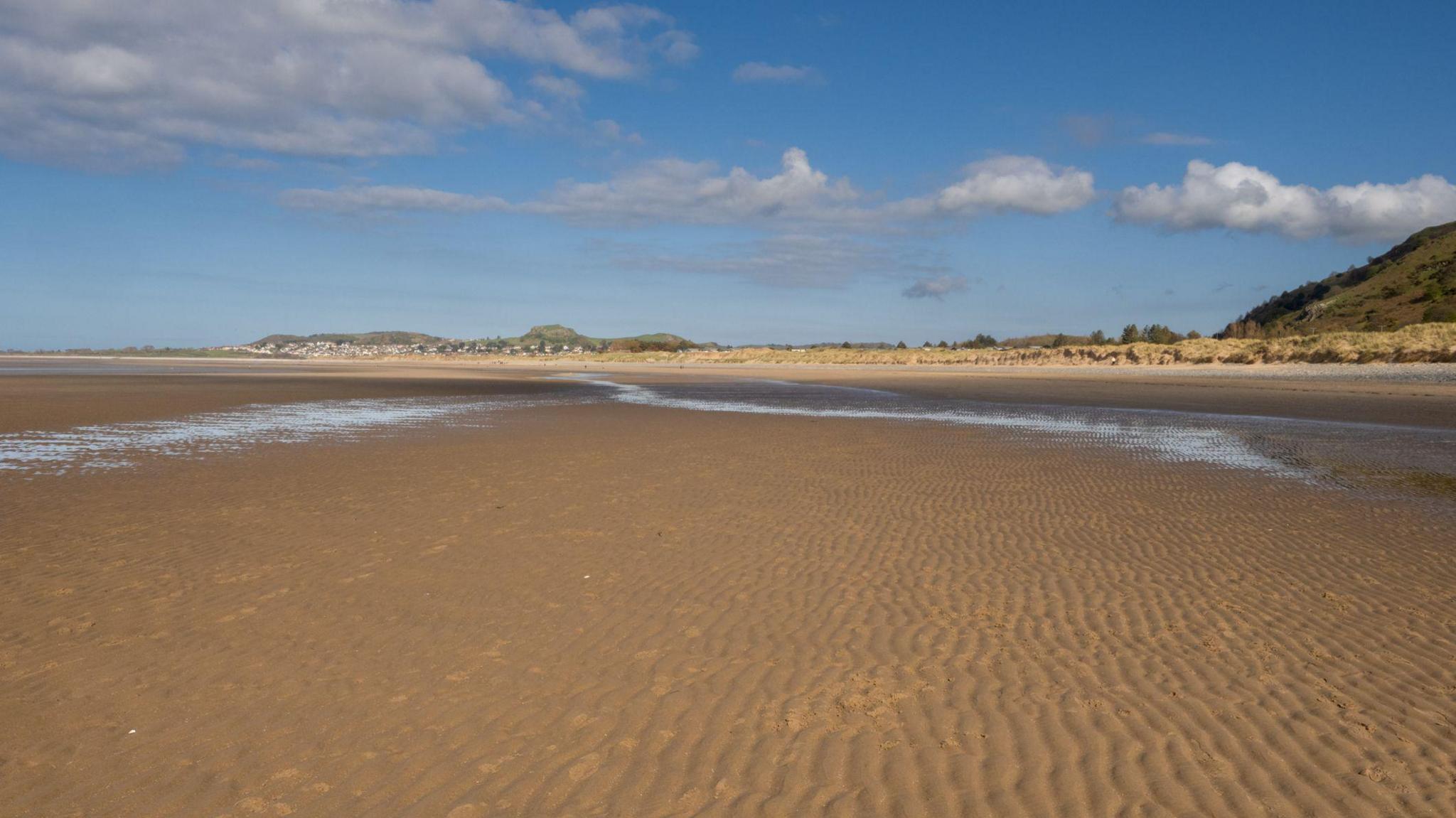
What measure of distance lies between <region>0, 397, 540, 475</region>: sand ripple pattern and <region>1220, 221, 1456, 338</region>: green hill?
67750 mm

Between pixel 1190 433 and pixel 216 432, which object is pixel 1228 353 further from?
pixel 216 432

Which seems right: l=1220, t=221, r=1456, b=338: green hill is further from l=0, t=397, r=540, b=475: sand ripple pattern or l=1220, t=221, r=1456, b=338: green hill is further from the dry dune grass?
l=0, t=397, r=540, b=475: sand ripple pattern

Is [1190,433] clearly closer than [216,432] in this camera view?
No

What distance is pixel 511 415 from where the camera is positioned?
1021 inches

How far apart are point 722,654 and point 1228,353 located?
209 ft

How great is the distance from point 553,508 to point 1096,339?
81080 mm

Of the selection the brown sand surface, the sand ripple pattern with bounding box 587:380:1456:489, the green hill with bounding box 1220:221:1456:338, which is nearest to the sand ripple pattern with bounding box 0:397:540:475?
the brown sand surface

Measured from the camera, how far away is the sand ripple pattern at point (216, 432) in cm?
1519

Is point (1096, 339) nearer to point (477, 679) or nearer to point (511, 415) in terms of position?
point (511, 415)

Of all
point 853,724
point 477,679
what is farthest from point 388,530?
point 853,724

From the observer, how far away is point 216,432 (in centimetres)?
1984

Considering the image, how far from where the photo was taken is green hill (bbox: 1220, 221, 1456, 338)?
69688mm

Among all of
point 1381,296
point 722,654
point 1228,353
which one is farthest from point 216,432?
point 1381,296

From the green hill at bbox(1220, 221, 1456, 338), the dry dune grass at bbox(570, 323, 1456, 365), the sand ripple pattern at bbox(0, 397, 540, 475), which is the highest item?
the green hill at bbox(1220, 221, 1456, 338)
